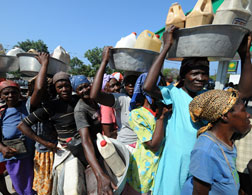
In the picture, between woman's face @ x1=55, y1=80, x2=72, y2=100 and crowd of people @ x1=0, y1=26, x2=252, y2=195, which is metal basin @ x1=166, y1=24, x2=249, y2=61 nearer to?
crowd of people @ x1=0, y1=26, x2=252, y2=195

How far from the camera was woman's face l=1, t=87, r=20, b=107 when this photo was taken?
82.6 inches

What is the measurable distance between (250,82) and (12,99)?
121 inches

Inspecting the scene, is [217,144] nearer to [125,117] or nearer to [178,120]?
[178,120]

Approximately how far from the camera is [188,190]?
1.16m

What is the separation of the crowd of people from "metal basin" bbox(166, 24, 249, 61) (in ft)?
0.43

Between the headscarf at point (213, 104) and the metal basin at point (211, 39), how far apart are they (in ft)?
1.04

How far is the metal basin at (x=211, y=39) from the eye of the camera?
3.42 ft

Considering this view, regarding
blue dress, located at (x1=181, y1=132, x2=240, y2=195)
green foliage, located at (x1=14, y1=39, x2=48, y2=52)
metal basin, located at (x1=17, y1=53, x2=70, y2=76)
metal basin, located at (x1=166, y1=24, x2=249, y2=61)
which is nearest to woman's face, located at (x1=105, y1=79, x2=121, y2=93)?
metal basin, located at (x1=17, y1=53, x2=70, y2=76)

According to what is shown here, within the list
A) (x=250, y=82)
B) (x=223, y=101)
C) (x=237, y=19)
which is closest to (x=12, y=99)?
(x=223, y=101)

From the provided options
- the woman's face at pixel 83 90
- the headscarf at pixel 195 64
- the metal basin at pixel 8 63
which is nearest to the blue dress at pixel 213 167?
the headscarf at pixel 195 64

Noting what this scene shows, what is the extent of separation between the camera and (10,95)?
2121mm

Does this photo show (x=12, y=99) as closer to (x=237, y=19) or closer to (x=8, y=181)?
(x=8, y=181)

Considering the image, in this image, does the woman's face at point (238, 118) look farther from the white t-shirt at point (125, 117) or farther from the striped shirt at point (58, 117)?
the striped shirt at point (58, 117)

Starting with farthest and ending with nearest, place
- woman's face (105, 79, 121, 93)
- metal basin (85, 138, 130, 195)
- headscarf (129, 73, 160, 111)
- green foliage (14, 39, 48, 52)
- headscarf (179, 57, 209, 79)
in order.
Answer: green foliage (14, 39, 48, 52) → woman's face (105, 79, 121, 93) → headscarf (129, 73, 160, 111) → headscarf (179, 57, 209, 79) → metal basin (85, 138, 130, 195)
